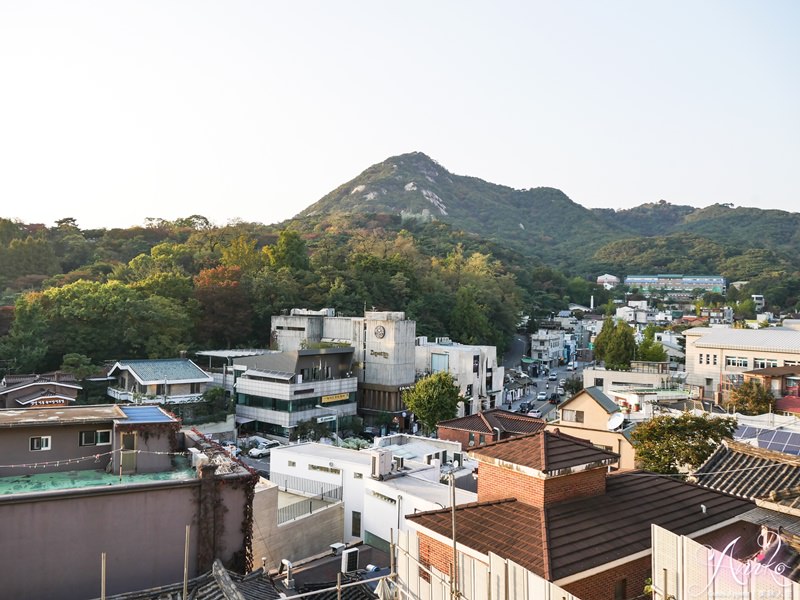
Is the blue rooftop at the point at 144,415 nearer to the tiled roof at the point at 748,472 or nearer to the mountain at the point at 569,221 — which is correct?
the tiled roof at the point at 748,472

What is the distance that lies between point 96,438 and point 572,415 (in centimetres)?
1424

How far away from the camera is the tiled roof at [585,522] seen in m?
6.82

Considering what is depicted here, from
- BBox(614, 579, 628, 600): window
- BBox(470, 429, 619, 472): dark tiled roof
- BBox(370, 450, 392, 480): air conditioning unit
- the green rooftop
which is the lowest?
BBox(370, 450, 392, 480): air conditioning unit

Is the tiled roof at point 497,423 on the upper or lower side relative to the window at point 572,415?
lower

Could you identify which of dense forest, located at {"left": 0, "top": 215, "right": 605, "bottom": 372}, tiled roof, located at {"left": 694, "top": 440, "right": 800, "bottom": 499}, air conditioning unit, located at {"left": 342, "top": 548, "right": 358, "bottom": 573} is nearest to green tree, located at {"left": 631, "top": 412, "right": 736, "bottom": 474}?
tiled roof, located at {"left": 694, "top": 440, "right": 800, "bottom": 499}

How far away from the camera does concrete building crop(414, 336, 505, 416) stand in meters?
39.9

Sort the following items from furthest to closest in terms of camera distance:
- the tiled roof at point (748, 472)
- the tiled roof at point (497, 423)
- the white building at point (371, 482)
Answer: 1. the tiled roof at point (497, 423)
2. the white building at point (371, 482)
3. the tiled roof at point (748, 472)

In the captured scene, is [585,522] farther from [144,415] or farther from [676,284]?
[676,284]

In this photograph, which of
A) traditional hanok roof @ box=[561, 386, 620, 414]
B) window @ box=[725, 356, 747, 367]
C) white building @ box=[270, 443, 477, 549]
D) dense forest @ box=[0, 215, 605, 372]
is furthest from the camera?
dense forest @ box=[0, 215, 605, 372]

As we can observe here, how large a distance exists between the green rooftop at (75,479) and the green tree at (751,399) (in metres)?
21.2

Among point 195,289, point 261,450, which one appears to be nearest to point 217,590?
point 261,450

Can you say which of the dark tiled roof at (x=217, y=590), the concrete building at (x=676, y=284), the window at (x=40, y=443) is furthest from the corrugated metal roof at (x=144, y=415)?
the concrete building at (x=676, y=284)

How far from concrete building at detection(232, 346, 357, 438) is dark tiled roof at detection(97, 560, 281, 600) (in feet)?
74.4

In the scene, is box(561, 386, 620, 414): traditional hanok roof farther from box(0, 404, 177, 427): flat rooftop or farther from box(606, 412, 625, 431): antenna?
box(0, 404, 177, 427): flat rooftop
